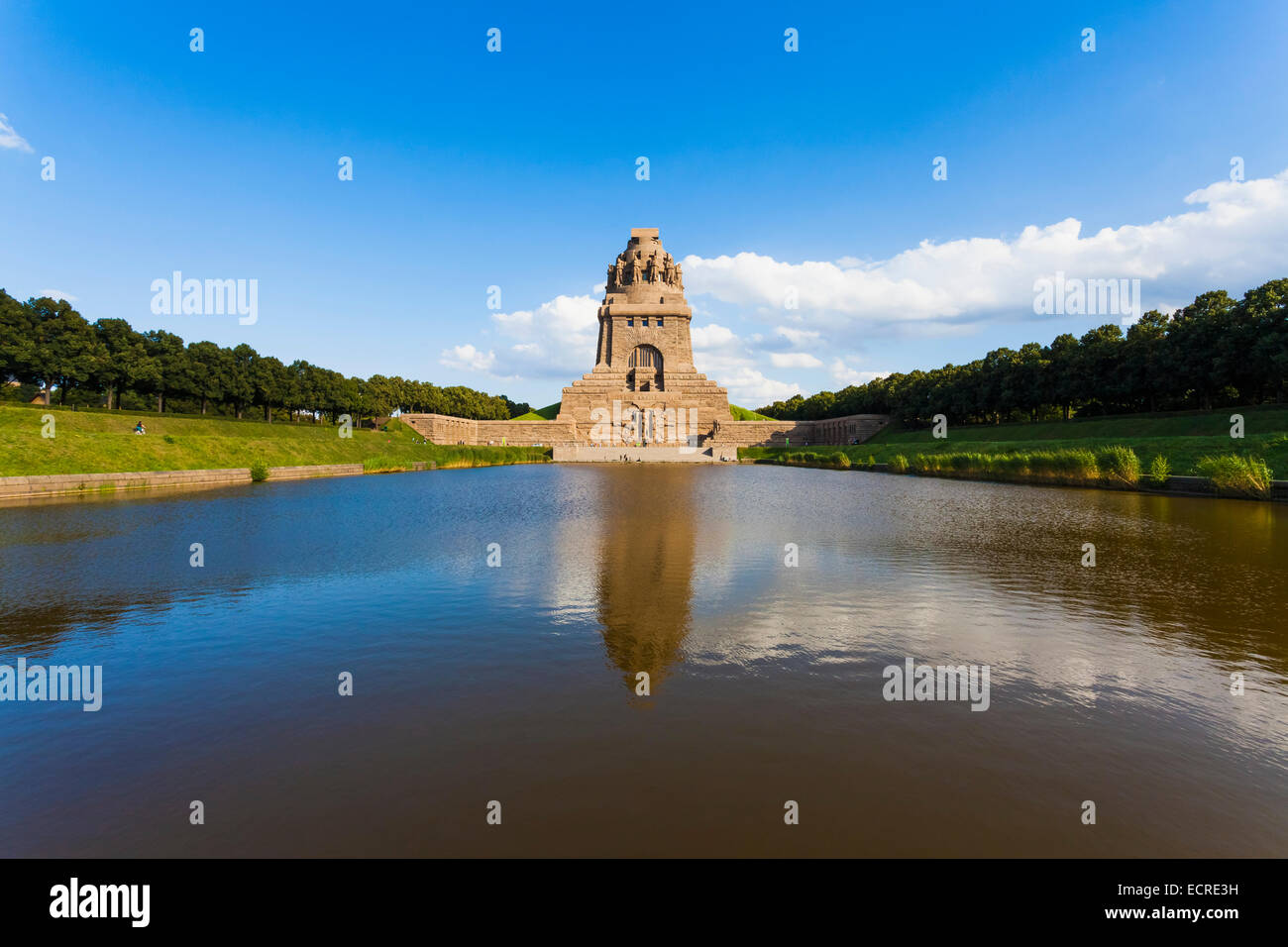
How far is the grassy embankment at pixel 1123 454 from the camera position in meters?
28.3

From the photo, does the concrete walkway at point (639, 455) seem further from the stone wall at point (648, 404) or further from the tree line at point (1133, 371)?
the tree line at point (1133, 371)

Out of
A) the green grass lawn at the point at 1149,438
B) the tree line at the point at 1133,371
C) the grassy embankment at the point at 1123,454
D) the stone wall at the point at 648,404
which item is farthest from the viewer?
the stone wall at the point at 648,404

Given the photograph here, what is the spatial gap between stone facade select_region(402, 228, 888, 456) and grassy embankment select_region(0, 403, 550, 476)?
2422cm

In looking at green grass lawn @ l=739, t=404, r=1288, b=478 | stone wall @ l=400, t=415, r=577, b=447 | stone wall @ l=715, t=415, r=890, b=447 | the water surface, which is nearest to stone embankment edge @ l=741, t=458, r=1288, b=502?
green grass lawn @ l=739, t=404, r=1288, b=478

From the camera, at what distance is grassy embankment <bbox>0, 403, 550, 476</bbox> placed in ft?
101

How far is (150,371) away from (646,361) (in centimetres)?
7612

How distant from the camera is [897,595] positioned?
11.6 meters

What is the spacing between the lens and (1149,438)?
39219mm

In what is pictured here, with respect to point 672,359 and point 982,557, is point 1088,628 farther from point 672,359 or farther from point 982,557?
point 672,359

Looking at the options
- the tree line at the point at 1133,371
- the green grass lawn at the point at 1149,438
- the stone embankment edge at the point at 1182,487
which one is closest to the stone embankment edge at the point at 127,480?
the stone embankment edge at the point at 1182,487

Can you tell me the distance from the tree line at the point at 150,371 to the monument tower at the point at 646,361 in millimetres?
33369

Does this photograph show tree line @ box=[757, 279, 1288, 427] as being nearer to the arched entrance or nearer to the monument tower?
the monument tower
